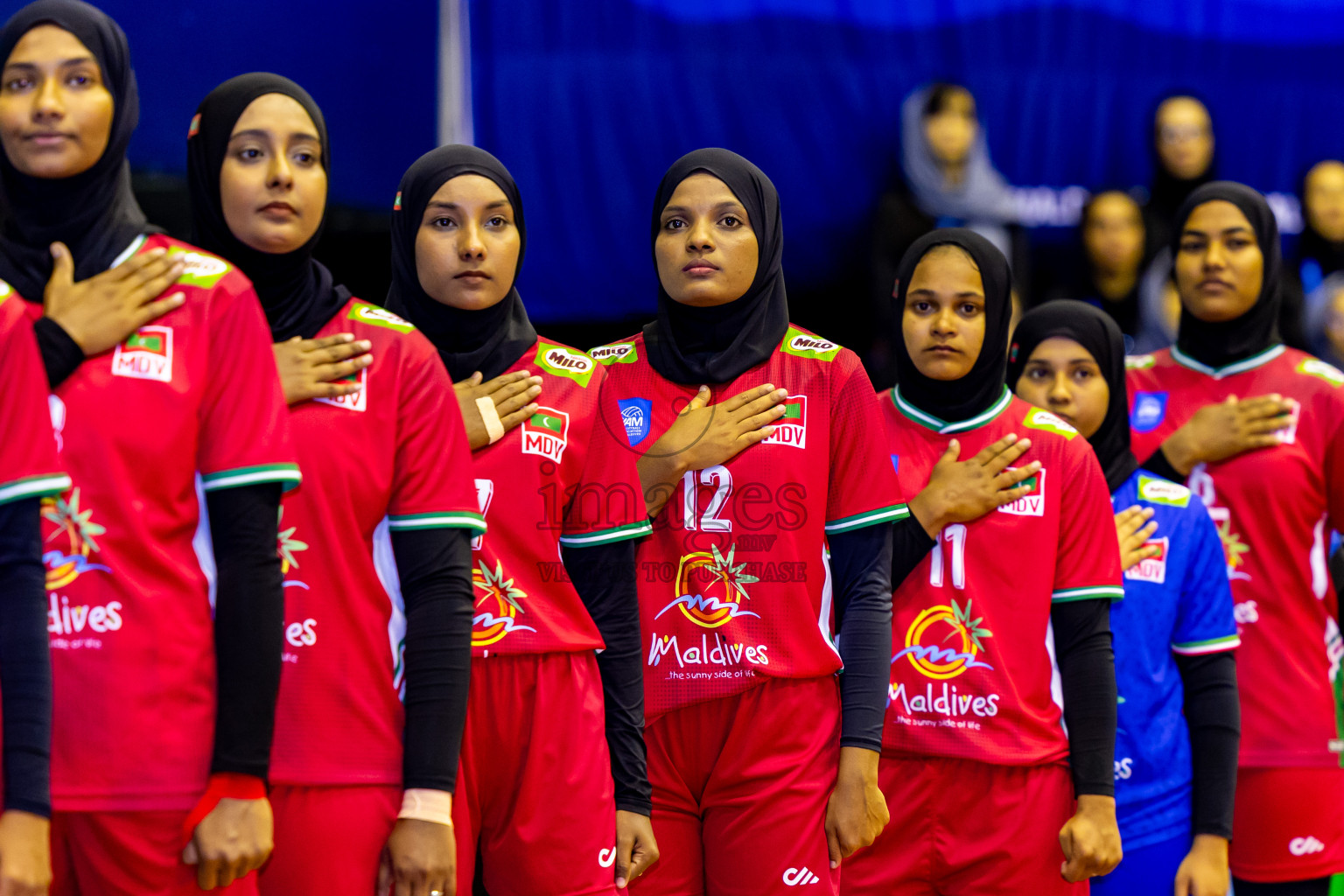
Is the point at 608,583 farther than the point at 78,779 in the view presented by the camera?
Yes

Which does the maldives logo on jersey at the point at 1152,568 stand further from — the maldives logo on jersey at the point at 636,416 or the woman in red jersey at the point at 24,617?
the woman in red jersey at the point at 24,617

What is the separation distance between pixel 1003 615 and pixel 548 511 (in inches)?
47.9

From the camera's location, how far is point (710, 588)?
3.30 meters

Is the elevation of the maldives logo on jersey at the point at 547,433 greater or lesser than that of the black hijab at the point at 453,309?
lesser

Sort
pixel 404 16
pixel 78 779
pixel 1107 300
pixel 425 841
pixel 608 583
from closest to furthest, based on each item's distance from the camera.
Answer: pixel 78 779
pixel 425 841
pixel 608 583
pixel 404 16
pixel 1107 300

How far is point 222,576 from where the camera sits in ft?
7.89

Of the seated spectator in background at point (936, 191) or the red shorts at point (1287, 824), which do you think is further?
the seated spectator in background at point (936, 191)

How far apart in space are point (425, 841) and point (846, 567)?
1.22 meters

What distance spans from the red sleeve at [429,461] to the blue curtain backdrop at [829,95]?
135 inches

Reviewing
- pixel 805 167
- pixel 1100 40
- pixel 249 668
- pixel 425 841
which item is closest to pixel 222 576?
pixel 249 668

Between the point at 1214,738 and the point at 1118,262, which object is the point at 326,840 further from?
the point at 1118,262

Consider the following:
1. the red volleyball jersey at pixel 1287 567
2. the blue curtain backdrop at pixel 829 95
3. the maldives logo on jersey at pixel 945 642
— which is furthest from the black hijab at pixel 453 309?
the blue curtain backdrop at pixel 829 95

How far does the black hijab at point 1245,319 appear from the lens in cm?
463

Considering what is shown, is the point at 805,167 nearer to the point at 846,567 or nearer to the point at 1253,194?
the point at 1253,194
